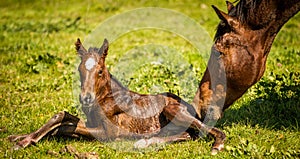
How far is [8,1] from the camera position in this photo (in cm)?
1600

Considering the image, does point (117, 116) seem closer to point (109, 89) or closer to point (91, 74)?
point (109, 89)

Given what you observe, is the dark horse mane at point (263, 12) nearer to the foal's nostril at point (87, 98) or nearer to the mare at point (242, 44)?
the mare at point (242, 44)

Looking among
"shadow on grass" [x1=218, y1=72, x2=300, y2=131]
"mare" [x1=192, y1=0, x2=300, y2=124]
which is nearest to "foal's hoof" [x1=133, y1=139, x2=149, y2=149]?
"mare" [x1=192, y1=0, x2=300, y2=124]

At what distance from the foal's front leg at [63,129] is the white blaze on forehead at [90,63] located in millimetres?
620

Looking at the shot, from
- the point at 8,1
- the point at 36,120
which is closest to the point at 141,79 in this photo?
the point at 36,120

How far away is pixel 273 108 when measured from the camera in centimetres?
630

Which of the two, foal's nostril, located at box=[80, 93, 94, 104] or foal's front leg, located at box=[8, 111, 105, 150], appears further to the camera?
foal's front leg, located at box=[8, 111, 105, 150]

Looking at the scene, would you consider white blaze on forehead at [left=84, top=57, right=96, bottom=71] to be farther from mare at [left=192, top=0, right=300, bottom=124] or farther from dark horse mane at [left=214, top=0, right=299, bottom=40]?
dark horse mane at [left=214, top=0, right=299, bottom=40]

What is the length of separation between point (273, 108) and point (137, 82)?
7.21ft

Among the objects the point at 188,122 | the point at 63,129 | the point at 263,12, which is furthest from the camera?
the point at 63,129

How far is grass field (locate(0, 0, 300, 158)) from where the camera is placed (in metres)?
5.20

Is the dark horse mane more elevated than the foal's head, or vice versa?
the dark horse mane

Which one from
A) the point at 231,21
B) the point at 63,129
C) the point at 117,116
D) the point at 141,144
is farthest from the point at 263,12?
the point at 63,129

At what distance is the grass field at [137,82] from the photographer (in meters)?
5.20
